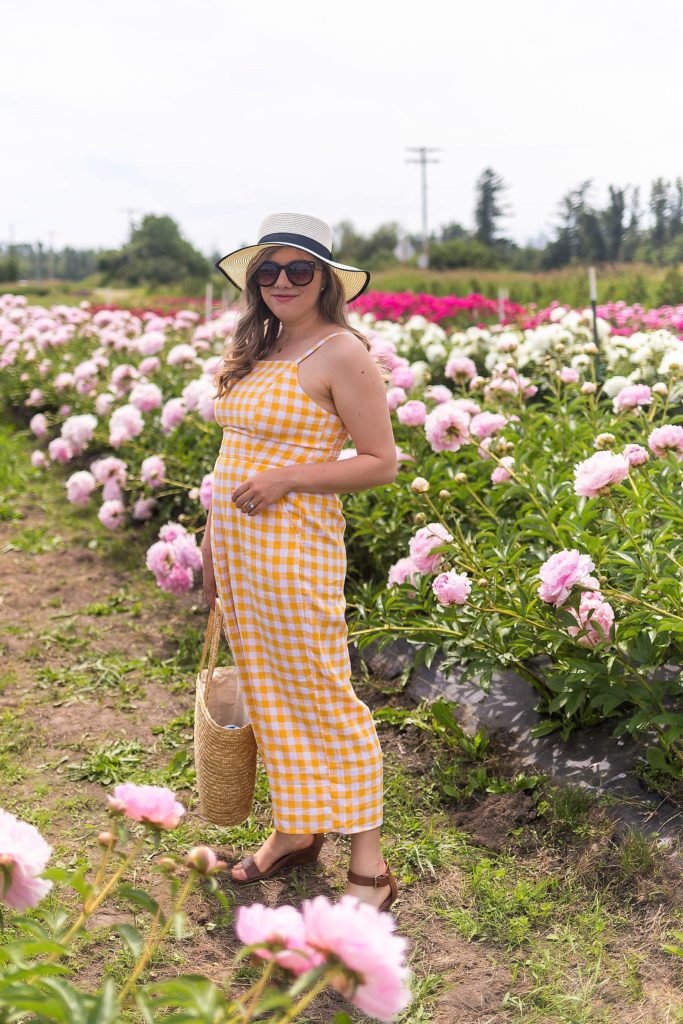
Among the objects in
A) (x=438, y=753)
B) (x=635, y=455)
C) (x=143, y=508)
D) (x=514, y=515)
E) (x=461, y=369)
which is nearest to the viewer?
Result: (x=635, y=455)

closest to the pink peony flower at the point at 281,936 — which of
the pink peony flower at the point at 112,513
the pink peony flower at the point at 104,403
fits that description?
the pink peony flower at the point at 112,513

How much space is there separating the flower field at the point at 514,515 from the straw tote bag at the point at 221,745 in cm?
56

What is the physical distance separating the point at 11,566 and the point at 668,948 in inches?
151

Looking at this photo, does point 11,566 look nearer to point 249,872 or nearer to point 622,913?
point 249,872

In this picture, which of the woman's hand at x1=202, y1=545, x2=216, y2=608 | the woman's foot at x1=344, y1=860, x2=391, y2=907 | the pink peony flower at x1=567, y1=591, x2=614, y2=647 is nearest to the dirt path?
the woman's foot at x1=344, y1=860, x2=391, y2=907

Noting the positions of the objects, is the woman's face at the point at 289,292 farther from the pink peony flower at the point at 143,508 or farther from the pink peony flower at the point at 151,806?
the pink peony flower at the point at 143,508

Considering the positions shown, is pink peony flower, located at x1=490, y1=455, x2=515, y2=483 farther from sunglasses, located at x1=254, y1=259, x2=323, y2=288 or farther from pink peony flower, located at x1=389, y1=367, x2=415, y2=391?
pink peony flower, located at x1=389, y1=367, x2=415, y2=391

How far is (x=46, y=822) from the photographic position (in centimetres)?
270

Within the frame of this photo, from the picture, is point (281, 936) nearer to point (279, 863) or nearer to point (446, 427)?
point (279, 863)

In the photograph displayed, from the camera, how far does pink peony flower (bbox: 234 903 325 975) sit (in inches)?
37.0

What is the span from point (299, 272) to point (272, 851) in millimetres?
1390

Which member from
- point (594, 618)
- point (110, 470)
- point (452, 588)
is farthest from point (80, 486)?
point (594, 618)

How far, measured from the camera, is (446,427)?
2928 millimetres

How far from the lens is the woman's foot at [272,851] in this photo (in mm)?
2420
